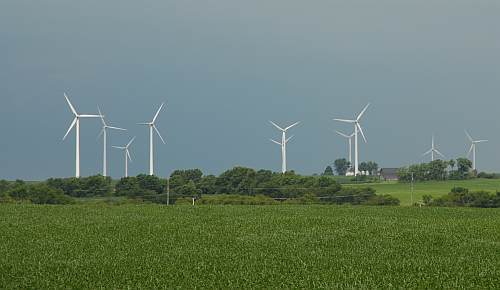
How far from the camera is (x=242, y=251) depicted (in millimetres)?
19516

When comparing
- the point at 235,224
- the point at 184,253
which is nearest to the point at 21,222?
the point at 235,224

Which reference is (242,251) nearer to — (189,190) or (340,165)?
(189,190)

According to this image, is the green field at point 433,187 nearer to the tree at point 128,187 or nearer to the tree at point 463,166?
the tree at point 463,166

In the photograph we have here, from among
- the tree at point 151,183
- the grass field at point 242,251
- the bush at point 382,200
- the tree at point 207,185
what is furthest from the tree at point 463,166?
the grass field at point 242,251

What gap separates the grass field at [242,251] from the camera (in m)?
14.8

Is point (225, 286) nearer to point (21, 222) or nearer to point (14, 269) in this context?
point (14, 269)

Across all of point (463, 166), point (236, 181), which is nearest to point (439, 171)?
point (463, 166)

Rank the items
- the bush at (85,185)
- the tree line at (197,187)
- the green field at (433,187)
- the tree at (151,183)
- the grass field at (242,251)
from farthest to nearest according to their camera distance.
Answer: the green field at (433,187), the tree at (151,183), the bush at (85,185), the tree line at (197,187), the grass field at (242,251)

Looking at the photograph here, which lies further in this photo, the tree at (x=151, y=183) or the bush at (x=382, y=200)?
the tree at (x=151, y=183)

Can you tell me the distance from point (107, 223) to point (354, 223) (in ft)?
29.4

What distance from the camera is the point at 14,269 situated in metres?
16.2

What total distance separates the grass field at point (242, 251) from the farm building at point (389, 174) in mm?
A: 97547

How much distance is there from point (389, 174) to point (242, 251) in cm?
11519

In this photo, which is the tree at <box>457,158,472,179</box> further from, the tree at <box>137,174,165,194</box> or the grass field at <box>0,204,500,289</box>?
the grass field at <box>0,204,500,289</box>
